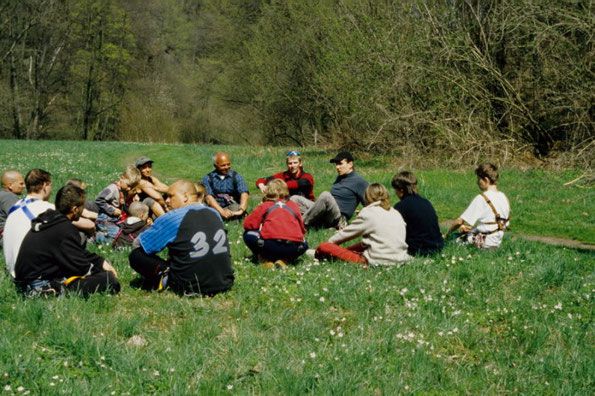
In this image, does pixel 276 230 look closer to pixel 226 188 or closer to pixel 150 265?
pixel 150 265

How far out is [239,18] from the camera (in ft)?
137

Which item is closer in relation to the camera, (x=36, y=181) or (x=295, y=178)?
(x=36, y=181)

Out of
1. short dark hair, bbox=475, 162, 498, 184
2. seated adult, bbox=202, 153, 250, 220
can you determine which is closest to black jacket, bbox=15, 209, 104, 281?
seated adult, bbox=202, 153, 250, 220

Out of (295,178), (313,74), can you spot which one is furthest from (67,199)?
(313,74)

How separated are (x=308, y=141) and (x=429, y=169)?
21188 mm

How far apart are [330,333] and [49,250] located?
113 inches

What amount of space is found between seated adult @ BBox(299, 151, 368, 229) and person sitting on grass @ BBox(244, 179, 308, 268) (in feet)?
7.23

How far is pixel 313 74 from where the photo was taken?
3475 cm

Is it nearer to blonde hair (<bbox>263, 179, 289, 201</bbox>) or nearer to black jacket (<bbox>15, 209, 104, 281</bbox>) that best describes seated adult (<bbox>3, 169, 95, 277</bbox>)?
black jacket (<bbox>15, 209, 104, 281</bbox>)

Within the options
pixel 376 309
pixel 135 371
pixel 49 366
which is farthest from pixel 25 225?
pixel 376 309

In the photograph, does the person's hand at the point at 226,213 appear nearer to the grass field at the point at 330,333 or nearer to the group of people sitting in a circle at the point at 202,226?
the group of people sitting in a circle at the point at 202,226

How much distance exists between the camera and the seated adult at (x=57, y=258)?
5.19 m

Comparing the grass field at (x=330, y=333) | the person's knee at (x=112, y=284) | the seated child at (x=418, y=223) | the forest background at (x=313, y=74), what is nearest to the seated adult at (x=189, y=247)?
the grass field at (x=330, y=333)

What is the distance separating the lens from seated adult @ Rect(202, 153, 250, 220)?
10.0 m
